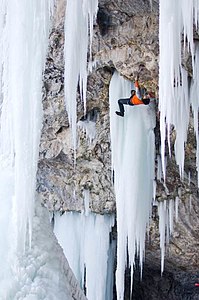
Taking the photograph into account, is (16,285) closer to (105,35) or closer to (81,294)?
(81,294)

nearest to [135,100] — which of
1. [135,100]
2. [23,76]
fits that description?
[135,100]

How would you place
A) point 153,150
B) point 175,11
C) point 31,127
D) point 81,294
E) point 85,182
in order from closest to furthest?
point 81,294, point 31,127, point 175,11, point 153,150, point 85,182

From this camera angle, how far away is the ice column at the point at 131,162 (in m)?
4.38

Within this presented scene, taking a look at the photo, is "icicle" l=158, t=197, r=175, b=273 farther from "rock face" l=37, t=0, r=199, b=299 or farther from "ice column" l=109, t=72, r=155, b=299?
"ice column" l=109, t=72, r=155, b=299

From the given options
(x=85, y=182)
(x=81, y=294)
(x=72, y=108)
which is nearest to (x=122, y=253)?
(x=85, y=182)

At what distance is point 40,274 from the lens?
1562 mm

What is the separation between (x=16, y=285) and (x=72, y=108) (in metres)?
2.37

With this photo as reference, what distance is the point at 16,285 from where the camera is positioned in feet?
4.93

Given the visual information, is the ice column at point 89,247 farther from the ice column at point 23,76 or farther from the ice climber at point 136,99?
the ice column at point 23,76

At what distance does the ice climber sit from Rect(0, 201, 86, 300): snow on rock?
2.56 m

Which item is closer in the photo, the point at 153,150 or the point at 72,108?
the point at 72,108

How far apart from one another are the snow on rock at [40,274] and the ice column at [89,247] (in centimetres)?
381

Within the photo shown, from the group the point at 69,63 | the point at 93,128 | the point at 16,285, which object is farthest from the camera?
the point at 93,128

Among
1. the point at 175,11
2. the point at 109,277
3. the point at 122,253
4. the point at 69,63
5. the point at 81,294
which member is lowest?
the point at 109,277
